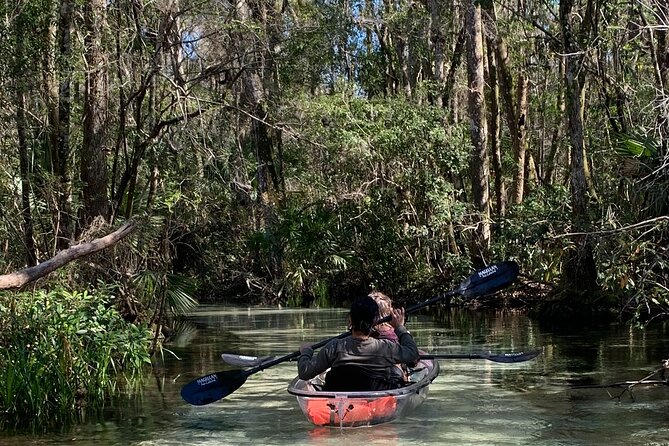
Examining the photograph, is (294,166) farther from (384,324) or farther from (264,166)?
(384,324)

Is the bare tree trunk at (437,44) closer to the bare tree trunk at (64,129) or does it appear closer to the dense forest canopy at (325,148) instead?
the dense forest canopy at (325,148)

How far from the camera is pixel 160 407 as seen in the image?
1025cm

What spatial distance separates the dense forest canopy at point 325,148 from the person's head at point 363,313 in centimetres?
371

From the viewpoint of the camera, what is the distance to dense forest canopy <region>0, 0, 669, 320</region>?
1412 cm

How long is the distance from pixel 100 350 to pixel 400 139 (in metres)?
14.3

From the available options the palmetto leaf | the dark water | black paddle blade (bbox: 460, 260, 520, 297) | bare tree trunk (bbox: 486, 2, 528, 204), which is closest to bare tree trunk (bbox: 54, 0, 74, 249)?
the dark water

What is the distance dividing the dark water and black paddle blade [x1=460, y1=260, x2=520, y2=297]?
45.0 inches

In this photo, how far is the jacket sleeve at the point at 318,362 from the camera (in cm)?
836

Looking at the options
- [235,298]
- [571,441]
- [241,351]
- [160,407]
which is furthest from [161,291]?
[235,298]

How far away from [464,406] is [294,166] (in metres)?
19.8

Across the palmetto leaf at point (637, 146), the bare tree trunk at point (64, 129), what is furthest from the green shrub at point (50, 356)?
the palmetto leaf at point (637, 146)

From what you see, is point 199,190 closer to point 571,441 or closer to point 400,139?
point 400,139

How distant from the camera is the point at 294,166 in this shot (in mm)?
29234

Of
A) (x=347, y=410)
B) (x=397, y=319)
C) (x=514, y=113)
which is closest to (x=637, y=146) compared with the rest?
(x=397, y=319)
